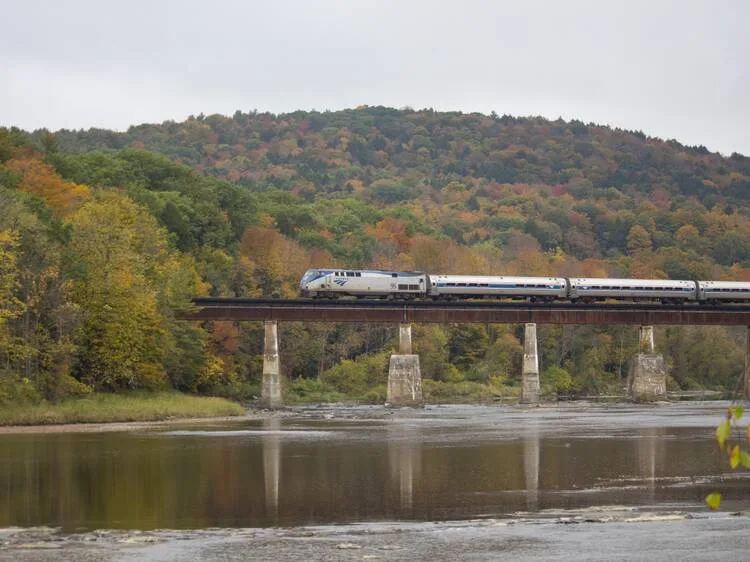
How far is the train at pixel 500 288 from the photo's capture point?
370 feet

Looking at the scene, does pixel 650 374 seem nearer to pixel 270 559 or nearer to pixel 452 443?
pixel 452 443

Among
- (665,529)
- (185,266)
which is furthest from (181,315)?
(665,529)

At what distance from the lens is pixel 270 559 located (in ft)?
103

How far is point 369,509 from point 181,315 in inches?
2517

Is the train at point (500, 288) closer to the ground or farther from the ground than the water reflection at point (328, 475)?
farther from the ground

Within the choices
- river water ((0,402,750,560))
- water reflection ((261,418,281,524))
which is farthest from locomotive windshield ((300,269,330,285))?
river water ((0,402,750,560))

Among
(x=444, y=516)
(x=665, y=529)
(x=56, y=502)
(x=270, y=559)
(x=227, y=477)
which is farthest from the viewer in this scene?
(x=227, y=477)

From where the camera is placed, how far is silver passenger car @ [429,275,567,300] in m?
117

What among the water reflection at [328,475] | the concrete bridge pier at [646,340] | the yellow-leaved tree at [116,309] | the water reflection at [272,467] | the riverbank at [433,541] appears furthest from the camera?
the concrete bridge pier at [646,340]

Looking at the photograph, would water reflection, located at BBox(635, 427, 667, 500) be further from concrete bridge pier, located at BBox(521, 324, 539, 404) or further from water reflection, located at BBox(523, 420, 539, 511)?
concrete bridge pier, located at BBox(521, 324, 539, 404)

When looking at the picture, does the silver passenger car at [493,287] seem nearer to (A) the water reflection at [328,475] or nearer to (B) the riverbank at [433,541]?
(A) the water reflection at [328,475]

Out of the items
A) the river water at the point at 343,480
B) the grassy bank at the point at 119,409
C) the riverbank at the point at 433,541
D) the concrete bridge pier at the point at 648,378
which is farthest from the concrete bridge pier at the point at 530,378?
the riverbank at the point at 433,541

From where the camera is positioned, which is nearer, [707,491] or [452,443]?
[707,491]

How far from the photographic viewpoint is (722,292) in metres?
123
